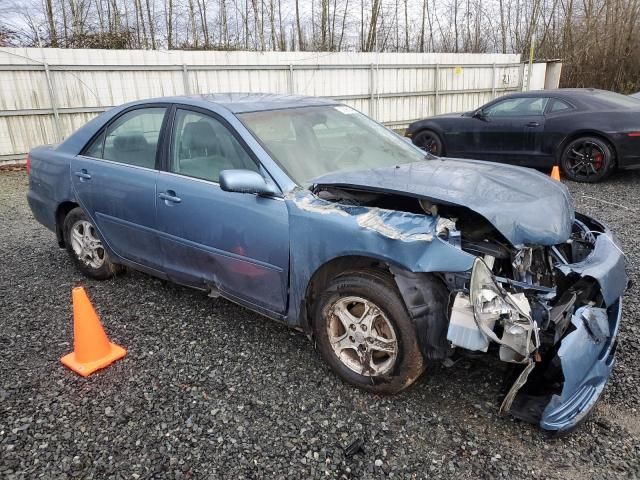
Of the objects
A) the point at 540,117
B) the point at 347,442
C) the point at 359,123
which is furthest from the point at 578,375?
the point at 540,117

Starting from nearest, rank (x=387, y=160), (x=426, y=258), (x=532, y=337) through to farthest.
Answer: (x=532, y=337), (x=426, y=258), (x=387, y=160)

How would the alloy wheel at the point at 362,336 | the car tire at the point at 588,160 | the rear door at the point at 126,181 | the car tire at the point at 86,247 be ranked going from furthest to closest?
the car tire at the point at 588,160 < the car tire at the point at 86,247 < the rear door at the point at 126,181 < the alloy wheel at the point at 362,336

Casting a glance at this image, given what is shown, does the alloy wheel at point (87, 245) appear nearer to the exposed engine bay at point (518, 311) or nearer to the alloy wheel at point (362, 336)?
the alloy wheel at point (362, 336)

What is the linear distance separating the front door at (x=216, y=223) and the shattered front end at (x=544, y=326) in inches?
43.3

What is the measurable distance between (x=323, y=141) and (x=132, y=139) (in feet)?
5.08

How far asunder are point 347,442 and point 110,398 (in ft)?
4.44

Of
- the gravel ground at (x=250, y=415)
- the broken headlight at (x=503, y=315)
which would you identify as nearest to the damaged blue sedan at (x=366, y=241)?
the broken headlight at (x=503, y=315)

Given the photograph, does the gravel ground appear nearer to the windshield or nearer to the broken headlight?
the broken headlight

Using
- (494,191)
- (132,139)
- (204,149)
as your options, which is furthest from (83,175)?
(494,191)

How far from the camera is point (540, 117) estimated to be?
8016 mm

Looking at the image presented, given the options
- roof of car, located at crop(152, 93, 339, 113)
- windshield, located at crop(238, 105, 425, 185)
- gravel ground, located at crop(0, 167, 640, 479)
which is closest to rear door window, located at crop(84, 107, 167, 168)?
roof of car, located at crop(152, 93, 339, 113)

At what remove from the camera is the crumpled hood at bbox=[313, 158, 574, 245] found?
2.39 meters

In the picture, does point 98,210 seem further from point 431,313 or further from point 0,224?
point 0,224

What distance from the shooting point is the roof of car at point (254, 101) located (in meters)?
3.37
